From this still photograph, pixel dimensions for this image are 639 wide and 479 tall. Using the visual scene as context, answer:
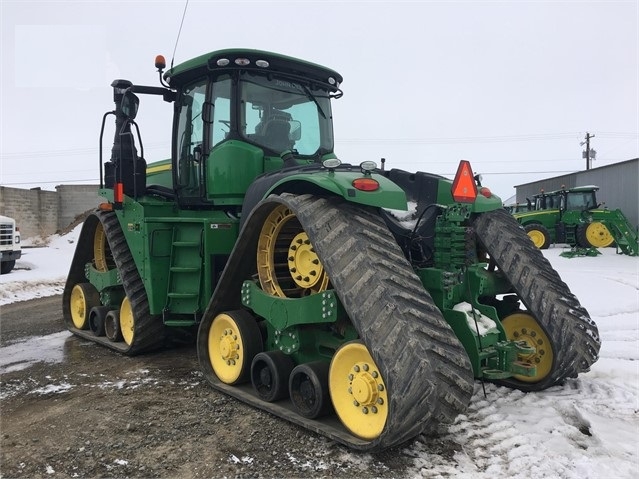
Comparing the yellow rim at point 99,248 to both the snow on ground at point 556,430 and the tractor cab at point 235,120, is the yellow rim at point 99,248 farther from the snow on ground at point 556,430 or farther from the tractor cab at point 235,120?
the snow on ground at point 556,430

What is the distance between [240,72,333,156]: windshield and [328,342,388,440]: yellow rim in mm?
2579

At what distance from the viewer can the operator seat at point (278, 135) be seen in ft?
17.1

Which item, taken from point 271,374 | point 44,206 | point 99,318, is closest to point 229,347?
point 271,374

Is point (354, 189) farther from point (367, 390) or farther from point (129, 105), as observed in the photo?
point (129, 105)

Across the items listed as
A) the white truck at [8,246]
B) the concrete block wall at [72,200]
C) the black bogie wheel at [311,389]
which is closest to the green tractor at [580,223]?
the black bogie wheel at [311,389]

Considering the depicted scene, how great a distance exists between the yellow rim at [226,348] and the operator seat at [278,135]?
1827 millimetres

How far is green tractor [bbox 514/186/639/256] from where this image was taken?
17734mm

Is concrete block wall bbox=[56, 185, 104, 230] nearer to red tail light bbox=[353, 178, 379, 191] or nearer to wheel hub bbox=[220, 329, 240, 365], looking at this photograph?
wheel hub bbox=[220, 329, 240, 365]

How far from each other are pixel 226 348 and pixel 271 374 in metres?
0.64

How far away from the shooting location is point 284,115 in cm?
536

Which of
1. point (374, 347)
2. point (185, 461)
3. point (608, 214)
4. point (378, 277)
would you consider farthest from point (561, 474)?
point (608, 214)

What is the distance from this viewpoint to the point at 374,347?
2.97m

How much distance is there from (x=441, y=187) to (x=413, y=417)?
230 cm

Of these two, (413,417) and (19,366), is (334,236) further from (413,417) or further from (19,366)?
(19,366)
